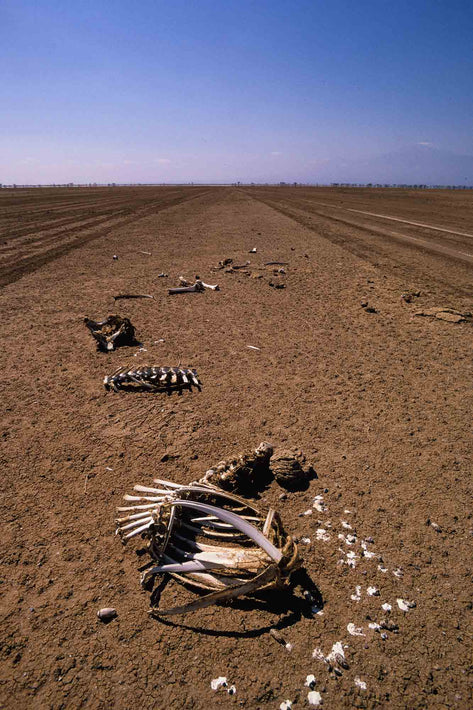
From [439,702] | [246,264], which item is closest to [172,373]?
[439,702]

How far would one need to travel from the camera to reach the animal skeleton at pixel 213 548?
2.23 metres

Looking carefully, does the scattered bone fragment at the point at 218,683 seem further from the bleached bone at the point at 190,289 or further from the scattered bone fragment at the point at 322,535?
the bleached bone at the point at 190,289

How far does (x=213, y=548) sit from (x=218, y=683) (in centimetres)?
70

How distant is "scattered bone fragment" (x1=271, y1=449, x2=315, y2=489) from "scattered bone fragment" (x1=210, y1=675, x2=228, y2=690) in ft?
5.06

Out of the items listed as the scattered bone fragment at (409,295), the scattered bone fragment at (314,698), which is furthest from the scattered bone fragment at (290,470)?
the scattered bone fragment at (409,295)

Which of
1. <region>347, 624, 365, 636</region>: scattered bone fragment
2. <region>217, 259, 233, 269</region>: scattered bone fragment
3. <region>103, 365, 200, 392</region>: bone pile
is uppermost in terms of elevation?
<region>217, 259, 233, 269</region>: scattered bone fragment

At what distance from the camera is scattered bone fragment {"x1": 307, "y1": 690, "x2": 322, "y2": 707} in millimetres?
1952

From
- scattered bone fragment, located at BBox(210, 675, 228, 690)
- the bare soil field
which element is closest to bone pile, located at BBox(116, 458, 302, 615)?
the bare soil field

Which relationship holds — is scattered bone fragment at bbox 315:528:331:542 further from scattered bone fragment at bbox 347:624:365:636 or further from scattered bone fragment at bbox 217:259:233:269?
scattered bone fragment at bbox 217:259:233:269

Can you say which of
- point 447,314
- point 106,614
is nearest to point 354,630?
point 106,614

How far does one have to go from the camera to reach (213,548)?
8.26 feet

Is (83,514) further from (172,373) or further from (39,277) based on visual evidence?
(39,277)

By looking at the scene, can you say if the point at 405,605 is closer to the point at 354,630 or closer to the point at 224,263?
the point at 354,630

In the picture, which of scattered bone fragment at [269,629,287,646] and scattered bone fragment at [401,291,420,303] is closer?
scattered bone fragment at [269,629,287,646]
